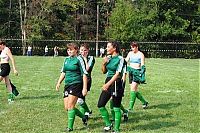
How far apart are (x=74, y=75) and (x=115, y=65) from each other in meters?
0.88

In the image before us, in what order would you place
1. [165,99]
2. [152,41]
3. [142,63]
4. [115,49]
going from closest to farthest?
[115,49] → [142,63] → [165,99] → [152,41]

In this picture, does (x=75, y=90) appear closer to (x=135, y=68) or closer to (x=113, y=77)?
(x=113, y=77)

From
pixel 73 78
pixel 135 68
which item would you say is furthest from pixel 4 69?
pixel 73 78

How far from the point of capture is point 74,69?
29.6 ft

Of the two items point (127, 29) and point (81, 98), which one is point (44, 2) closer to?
point (127, 29)

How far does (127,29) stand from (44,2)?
43.1 feet

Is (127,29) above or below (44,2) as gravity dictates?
below

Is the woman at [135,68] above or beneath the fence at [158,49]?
above

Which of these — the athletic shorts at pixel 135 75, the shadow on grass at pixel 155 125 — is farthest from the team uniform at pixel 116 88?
the athletic shorts at pixel 135 75

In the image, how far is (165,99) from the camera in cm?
1447

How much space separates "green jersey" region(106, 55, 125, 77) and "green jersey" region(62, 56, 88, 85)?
534 mm

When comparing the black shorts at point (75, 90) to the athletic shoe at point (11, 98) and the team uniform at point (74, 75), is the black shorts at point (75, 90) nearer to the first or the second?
the team uniform at point (74, 75)

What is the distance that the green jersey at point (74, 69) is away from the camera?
8992mm

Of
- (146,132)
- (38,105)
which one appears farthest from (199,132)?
(38,105)
